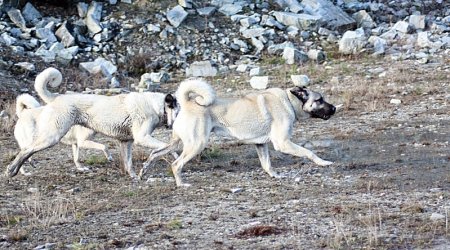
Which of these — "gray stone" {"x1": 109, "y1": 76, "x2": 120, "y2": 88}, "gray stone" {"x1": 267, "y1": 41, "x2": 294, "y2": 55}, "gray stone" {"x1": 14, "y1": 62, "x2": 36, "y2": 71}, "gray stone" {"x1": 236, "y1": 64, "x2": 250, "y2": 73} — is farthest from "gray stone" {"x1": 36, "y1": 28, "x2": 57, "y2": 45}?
"gray stone" {"x1": 267, "y1": 41, "x2": 294, "y2": 55}

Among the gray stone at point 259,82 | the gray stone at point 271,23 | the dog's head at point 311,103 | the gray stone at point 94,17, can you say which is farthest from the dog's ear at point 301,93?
the gray stone at point 271,23

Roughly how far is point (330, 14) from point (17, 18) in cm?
803

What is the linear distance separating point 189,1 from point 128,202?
14101 millimetres

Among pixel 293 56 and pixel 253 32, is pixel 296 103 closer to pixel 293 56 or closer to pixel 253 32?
pixel 293 56

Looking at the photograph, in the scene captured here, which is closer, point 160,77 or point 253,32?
point 160,77

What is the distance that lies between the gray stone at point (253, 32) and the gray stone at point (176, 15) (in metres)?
1.54

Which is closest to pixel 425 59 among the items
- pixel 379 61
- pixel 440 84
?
pixel 379 61

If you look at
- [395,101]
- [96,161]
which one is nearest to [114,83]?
[395,101]

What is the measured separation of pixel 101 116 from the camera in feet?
33.7

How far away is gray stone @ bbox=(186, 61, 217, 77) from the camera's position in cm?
1903

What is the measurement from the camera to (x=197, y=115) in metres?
9.56

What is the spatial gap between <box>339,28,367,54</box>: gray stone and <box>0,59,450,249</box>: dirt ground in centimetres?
598

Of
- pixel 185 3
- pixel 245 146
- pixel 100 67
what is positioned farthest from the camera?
pixel 185 3

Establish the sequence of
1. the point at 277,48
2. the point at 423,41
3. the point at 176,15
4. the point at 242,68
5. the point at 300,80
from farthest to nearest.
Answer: the point at 176,15 → the point at 423,41 → the point at 277,48 → the point at 242,68 → the point at 300,80
